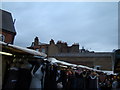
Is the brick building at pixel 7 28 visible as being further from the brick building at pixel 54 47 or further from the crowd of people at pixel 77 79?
the crowd of people at pixel 77 79

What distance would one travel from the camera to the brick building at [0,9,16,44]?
25.9 meters

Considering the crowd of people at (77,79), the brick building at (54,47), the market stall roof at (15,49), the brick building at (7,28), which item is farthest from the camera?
the brick building at (54,47)

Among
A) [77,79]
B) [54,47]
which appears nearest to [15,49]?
[77,79]

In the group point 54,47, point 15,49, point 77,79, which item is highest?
point 54,47

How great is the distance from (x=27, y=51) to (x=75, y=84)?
4089mm

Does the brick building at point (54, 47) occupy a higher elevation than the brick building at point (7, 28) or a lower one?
lower

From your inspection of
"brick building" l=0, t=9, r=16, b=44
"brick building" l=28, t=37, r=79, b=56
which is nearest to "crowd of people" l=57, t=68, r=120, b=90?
"brick building" l=0, t=9, r=16, b=44

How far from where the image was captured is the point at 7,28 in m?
27.0

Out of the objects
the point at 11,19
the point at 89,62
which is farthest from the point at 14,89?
the point at 89,62

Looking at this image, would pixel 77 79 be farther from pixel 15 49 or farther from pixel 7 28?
pixel 7 28

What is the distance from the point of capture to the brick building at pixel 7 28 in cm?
2587

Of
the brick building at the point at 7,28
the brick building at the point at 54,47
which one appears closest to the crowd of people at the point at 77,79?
the brick building at the point at 7,28

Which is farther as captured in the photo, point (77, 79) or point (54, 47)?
point (54, 47)

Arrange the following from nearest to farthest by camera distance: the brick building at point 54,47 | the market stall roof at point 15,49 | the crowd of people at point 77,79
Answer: the market stall roof at point 15,49 → the crowd of people at point 77,79 → the brick building at point 54,47
